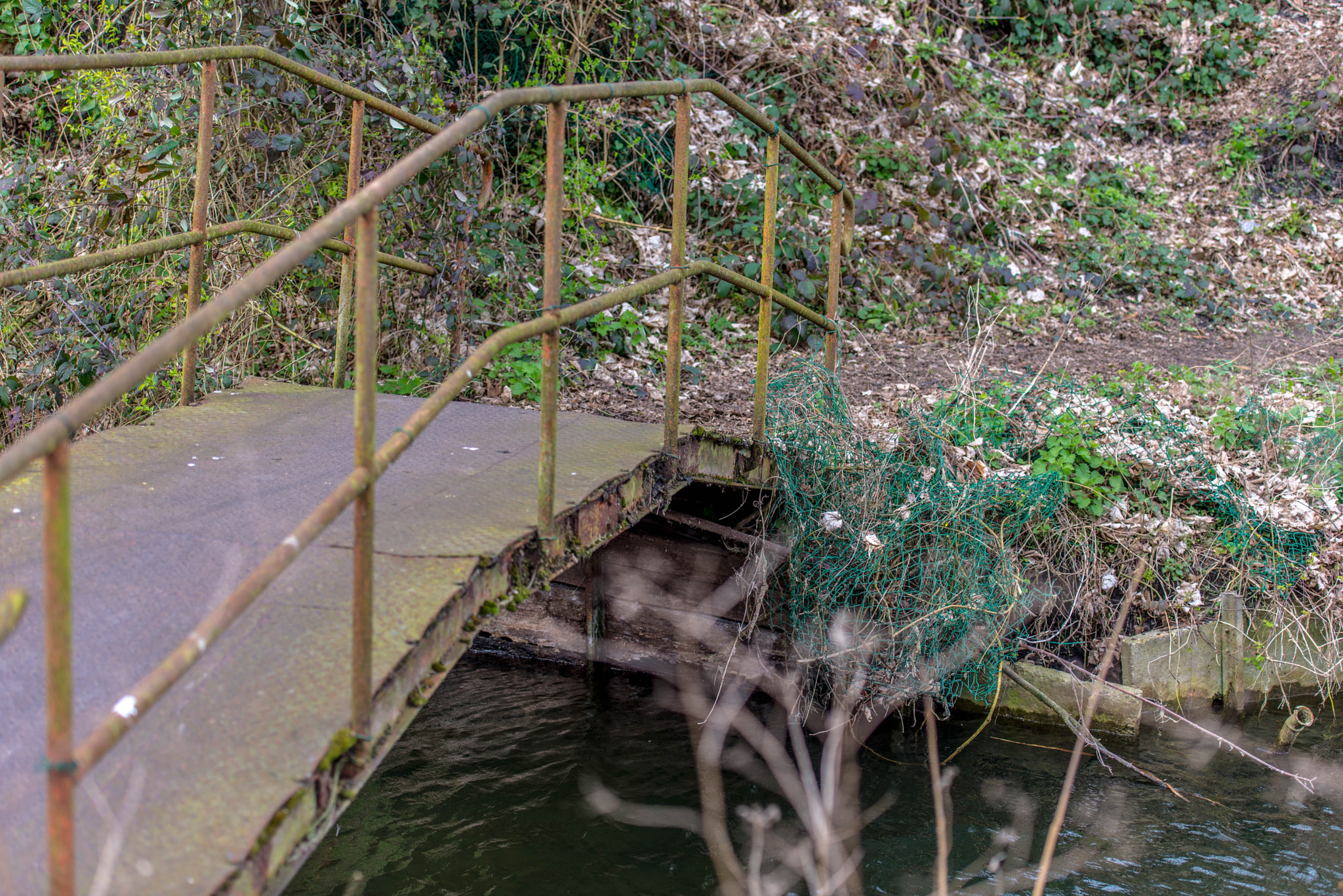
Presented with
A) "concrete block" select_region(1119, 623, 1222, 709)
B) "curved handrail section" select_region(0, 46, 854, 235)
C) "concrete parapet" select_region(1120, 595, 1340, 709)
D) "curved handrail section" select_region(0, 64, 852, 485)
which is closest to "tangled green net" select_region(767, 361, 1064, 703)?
"concrete block" select_region(1119, 623, 1222, 709)

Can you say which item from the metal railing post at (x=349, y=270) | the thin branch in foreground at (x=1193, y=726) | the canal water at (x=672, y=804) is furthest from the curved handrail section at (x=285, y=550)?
the thin branch in foreground at (x=1193, y=726)

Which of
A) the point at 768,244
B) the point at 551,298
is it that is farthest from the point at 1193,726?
the point at 551,298

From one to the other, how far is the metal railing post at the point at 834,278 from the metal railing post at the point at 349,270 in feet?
7.12

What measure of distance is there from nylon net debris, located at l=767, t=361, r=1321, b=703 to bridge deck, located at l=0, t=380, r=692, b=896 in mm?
1193

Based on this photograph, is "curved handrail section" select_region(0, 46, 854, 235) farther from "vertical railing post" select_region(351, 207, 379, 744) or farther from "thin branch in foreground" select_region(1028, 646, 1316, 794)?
"thin branch in foreground" select_region(1028, 646, 1316, 794)

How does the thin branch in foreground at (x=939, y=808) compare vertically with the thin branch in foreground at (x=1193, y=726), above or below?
above

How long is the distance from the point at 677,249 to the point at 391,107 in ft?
5.72

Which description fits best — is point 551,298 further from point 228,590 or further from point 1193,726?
point 1193,726

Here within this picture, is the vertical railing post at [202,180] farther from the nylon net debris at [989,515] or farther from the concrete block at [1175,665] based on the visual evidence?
the concrete block at [1175,665]

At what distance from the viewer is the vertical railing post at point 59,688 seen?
1.47 metres

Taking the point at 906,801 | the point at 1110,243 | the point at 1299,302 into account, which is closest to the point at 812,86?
the point at 1110,243

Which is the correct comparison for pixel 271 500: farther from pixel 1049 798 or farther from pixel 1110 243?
pixel 1110 243

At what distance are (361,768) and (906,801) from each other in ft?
11.0

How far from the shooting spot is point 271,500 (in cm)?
324
